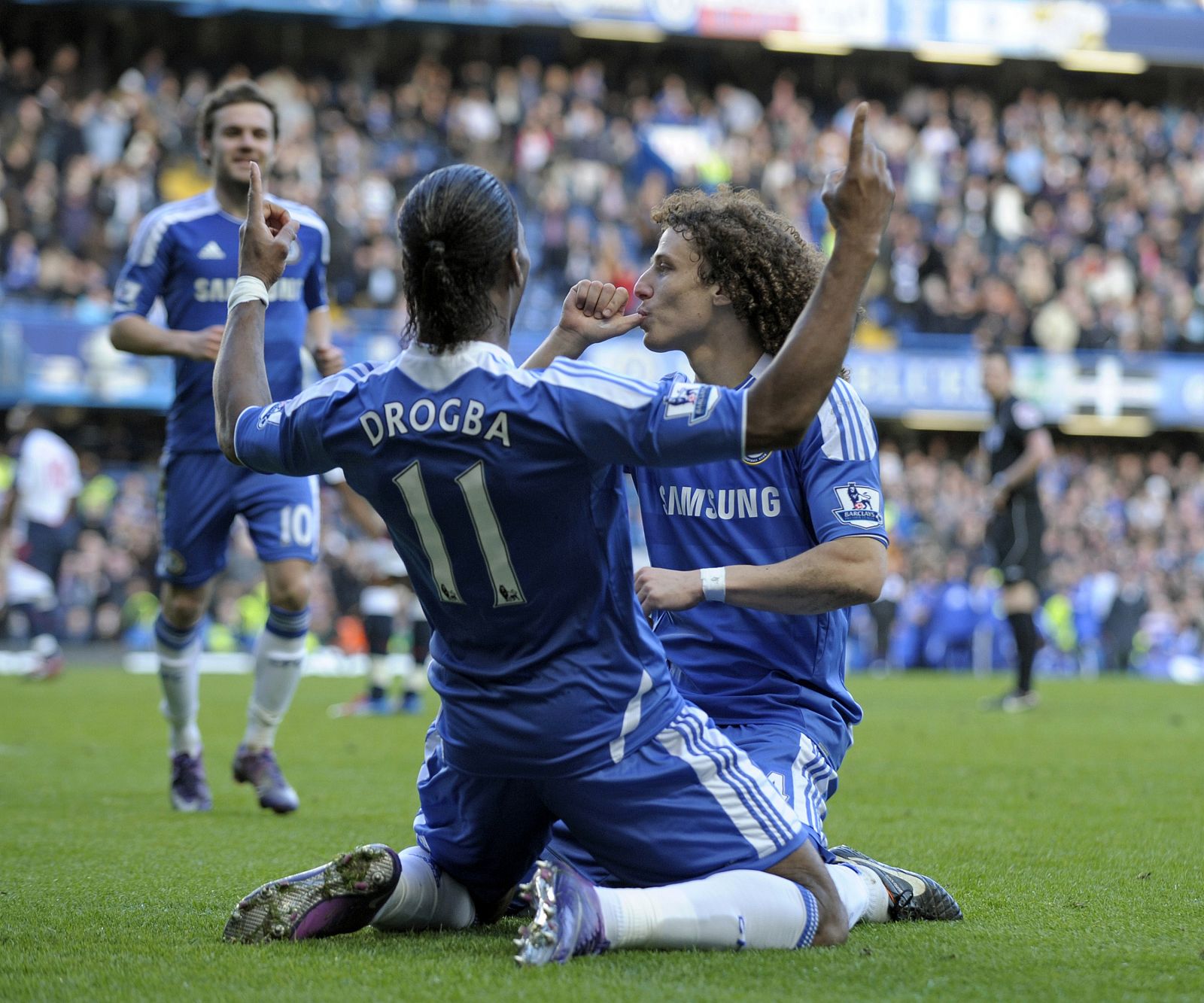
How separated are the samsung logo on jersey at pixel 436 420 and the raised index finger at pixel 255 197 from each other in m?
0.70

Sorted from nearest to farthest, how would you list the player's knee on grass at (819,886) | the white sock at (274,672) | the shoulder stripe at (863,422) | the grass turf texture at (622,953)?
1. the grass turf texture at (622,953)
2. the player's knee on grass at (819,886)
3. the shoulder stripe at (863,422)
4. the white sock at (274,672)

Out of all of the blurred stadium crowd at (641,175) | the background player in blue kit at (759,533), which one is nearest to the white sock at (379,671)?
the background player in blue kit at (759,533)

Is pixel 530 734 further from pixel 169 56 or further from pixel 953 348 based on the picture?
pixel 169 56

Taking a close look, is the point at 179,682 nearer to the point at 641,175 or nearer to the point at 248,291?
the point at 248,291

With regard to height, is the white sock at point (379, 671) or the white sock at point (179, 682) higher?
the white sock at point (179, 682)

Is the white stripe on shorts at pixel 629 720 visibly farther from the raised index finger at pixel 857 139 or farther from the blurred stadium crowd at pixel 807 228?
the blurred stadium crowd at pixel 807 228

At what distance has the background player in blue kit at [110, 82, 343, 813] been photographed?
6031mm

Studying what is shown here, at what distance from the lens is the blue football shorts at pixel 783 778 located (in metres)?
3.44

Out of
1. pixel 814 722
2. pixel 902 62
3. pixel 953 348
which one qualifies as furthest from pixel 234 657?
pixel 902 62

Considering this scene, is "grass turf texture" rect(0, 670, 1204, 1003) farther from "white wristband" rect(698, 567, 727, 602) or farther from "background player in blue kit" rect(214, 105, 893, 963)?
"white wristband" rect(698, 567, 727, 602)

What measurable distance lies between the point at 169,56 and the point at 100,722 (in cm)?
1965

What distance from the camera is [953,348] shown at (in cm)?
2472

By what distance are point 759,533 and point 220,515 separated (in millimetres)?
→ 2950

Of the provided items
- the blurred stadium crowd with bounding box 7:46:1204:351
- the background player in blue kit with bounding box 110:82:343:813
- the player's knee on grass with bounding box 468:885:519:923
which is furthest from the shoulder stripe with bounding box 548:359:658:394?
the blurred stadium crowd with bounding box 7:46:1204:351
